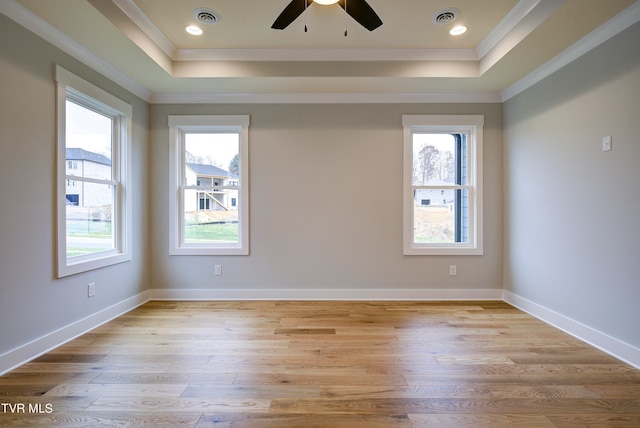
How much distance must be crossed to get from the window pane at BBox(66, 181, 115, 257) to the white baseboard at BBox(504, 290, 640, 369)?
4608 millimetres

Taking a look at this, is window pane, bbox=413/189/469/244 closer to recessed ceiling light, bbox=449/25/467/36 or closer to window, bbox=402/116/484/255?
window, bbox=402/116/484/255

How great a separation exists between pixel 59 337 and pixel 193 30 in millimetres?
2932

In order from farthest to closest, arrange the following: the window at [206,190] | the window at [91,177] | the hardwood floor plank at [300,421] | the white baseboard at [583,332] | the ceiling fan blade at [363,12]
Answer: the window at [206,190] → the window at [91,177] → the white baseboard at [583,332] → the ceiling fan blade at [363,12] → the hardwood floor plank at [300,421]

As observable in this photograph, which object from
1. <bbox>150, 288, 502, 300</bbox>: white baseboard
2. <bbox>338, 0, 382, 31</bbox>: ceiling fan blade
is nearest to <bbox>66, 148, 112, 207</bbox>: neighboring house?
<bbox>150, 288, 502, 300</bbox>: white baseboard

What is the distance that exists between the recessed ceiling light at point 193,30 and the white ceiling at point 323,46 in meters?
0.05

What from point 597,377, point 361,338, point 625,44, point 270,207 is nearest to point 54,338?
point 270,207

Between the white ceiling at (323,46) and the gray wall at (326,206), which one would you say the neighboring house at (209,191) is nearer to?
the gray wall at (326,206)

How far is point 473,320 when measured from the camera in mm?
3020

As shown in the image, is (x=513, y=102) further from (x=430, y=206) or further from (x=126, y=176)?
(x=126, y=176)

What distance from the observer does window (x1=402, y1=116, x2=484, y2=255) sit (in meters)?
3.70

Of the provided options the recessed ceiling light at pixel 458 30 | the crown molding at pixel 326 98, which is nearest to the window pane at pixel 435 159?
the crown molding at pixel 326 98

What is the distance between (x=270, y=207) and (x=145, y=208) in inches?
60.6

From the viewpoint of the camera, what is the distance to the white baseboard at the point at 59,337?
210 cm

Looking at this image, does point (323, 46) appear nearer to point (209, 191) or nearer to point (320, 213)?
point (320, 213)
